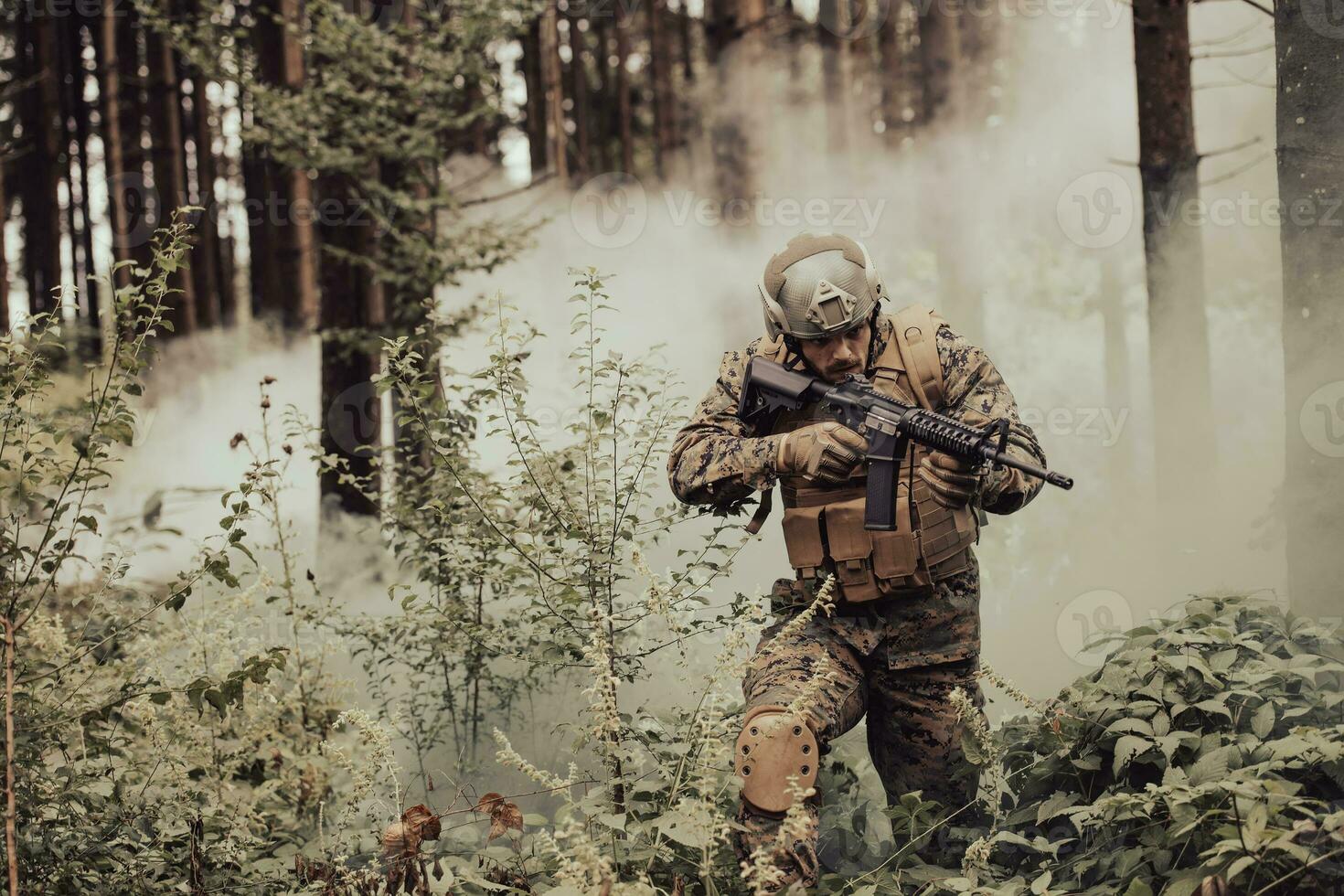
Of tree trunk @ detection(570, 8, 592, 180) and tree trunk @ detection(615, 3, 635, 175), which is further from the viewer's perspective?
tree trunk @ detection(615, 3, 635, 175)

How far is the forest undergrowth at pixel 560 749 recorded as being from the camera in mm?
3414

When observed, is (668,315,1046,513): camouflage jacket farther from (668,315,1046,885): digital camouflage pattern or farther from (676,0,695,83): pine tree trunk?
(676,0,695,83): pine tree trunk

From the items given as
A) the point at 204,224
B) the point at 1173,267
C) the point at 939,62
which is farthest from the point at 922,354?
the point at 204,224

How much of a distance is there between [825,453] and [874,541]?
36cm

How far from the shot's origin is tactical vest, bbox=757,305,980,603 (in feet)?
12.8

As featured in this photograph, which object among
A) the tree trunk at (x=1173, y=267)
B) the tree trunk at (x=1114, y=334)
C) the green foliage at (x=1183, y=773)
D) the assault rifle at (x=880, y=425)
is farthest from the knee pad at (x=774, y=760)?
the tree trunk at (x=1114, y=334)

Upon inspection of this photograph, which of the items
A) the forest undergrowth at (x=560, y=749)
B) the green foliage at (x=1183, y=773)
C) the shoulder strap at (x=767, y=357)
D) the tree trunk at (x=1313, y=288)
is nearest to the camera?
the green foliage at (x=1183, y=773)

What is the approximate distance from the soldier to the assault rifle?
0.07m

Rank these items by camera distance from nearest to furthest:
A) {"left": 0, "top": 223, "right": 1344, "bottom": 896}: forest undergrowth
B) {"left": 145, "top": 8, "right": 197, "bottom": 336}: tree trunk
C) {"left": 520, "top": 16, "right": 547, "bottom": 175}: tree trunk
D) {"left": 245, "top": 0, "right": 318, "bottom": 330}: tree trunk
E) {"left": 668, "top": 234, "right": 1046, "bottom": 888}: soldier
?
{"left": 0, "top": 223, "right": 1344, "bottom": 896}: forest undergrowth
{"left": 668, "top": 234, "right": 1046, "bottom": 888}: soldier
{"left": 245, "top": 0, "right": 318, "bottom": 330}: tree trunk
{"left": 145, "top": 8, "right": 197, "bottom": 336}: tree trunk
{"left": 520, "top": 16, "right": 547, "bottom": 175}: tree trunk

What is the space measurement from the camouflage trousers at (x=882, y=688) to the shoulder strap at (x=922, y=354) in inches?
28.9

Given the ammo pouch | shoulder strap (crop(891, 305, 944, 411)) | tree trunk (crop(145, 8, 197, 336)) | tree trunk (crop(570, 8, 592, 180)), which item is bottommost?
the ammo pouch

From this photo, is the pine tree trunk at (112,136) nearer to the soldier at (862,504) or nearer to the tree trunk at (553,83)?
the tree trunk at (553,83)

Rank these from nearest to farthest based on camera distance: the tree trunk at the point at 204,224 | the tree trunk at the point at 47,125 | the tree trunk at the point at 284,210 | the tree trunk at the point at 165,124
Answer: the tree trunk at the point at 284,210
the tree trunk at the point at 47,125
the tree trunk at the point at 165,124
the tree trunk at the point at 204,224

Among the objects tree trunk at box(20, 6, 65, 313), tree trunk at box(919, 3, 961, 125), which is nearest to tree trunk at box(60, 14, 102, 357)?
tree trunk at box(20, 6, 65, 313)
